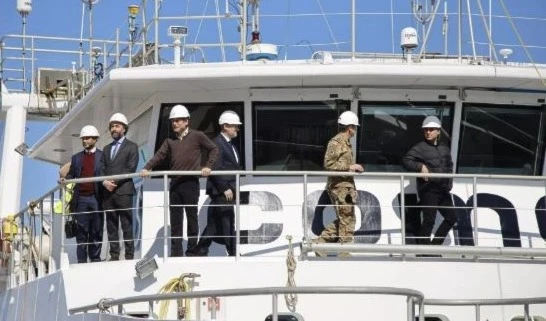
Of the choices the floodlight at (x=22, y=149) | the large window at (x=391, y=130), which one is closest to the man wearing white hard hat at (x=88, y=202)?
the large window at (x=391, y=130)

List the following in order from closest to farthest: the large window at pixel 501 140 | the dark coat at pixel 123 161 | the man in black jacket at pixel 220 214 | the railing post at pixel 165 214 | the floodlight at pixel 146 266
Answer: the floodlight at pixel 146 266, the railing post at pixel 165 214, the man in black jacket at pixel 220 214, the dark coat at pixel 123 161, the large window at pixel 501 140

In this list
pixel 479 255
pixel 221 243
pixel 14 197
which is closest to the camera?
pixel 479 255

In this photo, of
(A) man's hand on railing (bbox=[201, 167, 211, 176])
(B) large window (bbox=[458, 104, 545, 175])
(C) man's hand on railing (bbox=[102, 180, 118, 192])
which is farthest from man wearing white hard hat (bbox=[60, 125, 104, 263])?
(B) large window (bbox=[458, 104, 545, 175])

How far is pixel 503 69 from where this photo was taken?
48.6 feet

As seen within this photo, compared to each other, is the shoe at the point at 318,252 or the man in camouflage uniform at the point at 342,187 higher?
the man in camouflage uniform at the point at 342,187

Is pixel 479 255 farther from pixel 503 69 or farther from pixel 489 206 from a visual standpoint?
pixel 503 69

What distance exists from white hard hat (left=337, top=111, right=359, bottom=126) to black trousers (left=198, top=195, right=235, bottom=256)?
156 centimetres

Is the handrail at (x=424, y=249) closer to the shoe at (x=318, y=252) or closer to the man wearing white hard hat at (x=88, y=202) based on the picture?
the shoe at (x=318, y=252)

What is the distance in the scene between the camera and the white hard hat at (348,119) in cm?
1418

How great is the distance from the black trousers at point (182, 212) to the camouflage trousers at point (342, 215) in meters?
1.40

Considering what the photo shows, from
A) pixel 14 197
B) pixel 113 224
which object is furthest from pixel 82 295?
pixel 14 197

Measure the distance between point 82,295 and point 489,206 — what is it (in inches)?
189

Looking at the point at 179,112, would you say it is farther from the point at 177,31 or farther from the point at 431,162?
the point at 431,162

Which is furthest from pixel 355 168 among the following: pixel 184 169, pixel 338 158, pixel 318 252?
pixel 184 169
